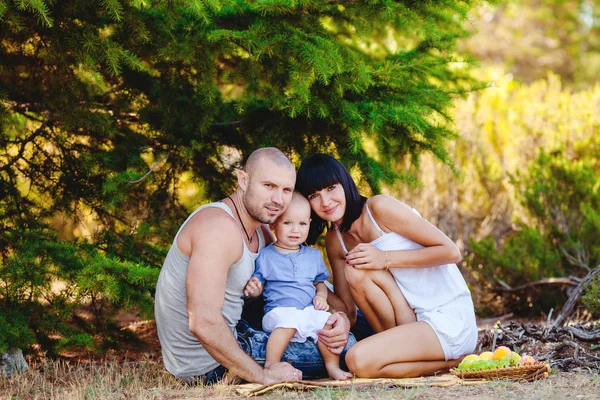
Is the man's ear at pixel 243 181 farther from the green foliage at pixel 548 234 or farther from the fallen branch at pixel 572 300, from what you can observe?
the green foliage at pixel 548 234

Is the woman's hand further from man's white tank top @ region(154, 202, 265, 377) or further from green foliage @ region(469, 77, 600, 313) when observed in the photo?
green foliage @ region(469, 77, 600, 313)

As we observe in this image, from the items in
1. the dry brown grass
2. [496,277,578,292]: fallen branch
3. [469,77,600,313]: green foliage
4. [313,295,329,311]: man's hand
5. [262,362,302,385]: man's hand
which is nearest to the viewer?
the dry brown grass

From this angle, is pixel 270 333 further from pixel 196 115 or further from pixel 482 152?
pixel 482 152

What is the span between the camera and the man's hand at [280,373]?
374 centimetres

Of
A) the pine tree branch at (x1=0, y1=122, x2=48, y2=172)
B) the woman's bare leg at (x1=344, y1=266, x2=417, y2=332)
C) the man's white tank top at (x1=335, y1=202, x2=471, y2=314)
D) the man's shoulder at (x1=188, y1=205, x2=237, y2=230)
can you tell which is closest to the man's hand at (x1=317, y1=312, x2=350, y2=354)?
the woman's bare leg at (x1=344, y1=266, x2=417, y2=332)

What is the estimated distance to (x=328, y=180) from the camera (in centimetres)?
417

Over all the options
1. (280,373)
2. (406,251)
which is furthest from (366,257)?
(280,373)

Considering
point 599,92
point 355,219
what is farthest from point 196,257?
point 599,92

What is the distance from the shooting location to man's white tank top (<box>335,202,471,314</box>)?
14.1ft

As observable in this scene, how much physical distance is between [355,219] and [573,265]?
3587mm

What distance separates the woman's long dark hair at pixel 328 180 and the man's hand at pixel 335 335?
2.15 feet

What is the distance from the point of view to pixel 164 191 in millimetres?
5367

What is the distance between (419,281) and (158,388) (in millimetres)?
1770

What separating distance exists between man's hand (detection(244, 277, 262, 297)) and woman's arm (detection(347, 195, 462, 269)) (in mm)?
609
